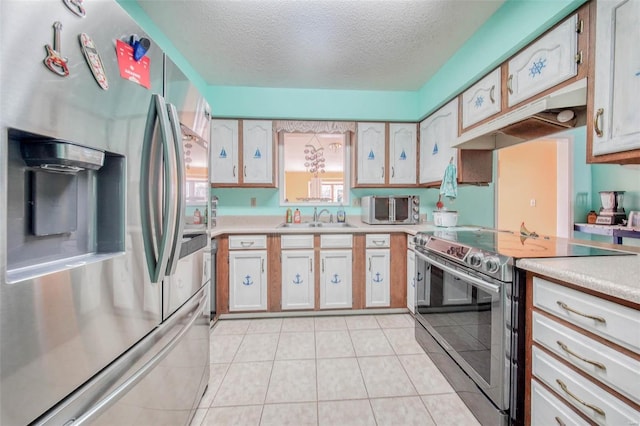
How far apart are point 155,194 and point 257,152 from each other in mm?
2086

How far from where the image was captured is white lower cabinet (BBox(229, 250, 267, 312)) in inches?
102

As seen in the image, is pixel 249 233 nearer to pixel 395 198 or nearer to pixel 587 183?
pixel 395 198

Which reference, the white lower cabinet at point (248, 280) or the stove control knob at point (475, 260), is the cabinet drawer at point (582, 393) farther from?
the white lower cabinet at point (248, 280)

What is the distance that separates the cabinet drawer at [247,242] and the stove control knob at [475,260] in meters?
1.81

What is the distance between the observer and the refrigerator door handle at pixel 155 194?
895 mm

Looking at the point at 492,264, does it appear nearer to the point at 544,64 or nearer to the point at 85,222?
the point at 544,64

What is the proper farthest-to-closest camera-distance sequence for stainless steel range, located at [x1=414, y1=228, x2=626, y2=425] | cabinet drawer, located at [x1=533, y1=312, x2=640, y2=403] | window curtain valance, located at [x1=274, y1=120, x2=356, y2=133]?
window curtain valance, located at [x1=274, y1=120, x2=356, y2=133], stainless steel range, located at [x1=414, y1=228, x2=626, y2=425], cabinet drawer, located at [x1=533, y1=312, x2=640, y2=403]

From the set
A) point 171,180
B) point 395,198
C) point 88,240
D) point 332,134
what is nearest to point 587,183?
point 395,198

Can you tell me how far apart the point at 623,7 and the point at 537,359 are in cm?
155

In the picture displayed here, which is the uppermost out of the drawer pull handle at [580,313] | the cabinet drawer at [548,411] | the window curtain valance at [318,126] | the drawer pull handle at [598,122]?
the window curtain valance at [318,126]

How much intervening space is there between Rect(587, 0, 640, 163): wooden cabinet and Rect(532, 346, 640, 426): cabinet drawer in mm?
948

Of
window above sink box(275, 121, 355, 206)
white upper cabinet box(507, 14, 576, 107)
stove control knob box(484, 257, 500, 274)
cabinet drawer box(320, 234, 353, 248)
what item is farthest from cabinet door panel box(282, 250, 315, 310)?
white upper cabinet box(507, 14, 576, 107)

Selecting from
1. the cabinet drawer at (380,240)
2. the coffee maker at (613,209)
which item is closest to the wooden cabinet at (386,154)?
the cabinet drawer at (380,240)

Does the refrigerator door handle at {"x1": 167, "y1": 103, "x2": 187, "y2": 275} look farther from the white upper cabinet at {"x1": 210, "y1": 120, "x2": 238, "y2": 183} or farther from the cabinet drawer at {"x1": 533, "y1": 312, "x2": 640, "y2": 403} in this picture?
the white upper cabinet at {"x1": 210, "y1": 120, "x2": 238, "y2": 183}
